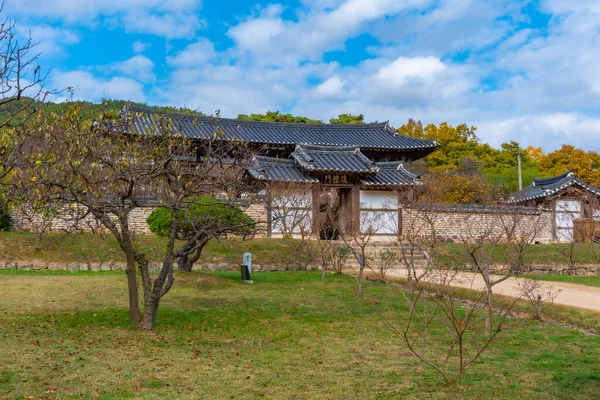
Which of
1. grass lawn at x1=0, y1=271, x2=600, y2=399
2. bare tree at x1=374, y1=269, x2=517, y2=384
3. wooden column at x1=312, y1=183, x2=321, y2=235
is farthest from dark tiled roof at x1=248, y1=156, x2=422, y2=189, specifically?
bare tree at x1=374, y1=269, x2=517, y2=384

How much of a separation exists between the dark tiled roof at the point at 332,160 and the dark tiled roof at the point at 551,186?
8.82 m

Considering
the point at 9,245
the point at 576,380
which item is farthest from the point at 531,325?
the point at 9,245

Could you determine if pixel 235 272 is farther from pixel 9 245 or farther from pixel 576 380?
pixel 576 380

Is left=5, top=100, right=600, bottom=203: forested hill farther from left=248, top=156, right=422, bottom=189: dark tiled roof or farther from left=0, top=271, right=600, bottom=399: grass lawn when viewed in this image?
left=0, top=271, right=600, bottom=399: grass lawn

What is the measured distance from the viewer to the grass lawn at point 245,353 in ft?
18.8

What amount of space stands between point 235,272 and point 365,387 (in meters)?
11.7

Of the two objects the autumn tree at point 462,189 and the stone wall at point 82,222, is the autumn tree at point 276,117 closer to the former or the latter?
the autumn tree at point 462,189

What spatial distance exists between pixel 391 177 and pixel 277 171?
5.20 m

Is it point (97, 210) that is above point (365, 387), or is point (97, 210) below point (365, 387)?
above

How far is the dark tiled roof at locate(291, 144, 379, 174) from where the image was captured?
75.5ft

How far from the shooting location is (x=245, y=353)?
738 cm

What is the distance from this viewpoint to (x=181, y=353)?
719cm

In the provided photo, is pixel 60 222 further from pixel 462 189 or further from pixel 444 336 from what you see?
pixel 462 189

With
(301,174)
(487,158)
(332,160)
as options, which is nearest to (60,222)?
(301,174)
